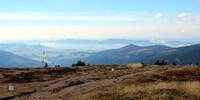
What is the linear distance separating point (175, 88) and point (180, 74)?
13.9 meters

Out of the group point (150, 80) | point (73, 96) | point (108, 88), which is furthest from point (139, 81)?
point (73, 96)

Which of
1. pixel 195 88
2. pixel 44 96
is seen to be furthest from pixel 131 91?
pixel 44 96

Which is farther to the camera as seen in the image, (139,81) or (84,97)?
(139,81)

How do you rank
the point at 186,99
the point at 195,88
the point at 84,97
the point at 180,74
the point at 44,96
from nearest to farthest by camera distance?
1. the point at 186,99
2. the point at 195,88
3. the point at 84,97
4. the point at 44,96
5. the point at 180,74

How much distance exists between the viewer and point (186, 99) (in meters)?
34.8

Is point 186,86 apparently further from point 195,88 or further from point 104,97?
point 104,97

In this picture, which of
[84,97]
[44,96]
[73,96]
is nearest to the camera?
[84,97]

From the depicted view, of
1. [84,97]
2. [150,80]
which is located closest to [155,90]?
[84,97]

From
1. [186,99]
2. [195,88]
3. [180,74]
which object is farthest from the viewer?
[180,74]

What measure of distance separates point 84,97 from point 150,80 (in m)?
10.8

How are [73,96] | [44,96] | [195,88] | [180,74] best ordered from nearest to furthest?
[195,88]
[73,96]
[44,96]
[180,74]

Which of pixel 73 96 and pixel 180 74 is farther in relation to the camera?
pixel 180 74

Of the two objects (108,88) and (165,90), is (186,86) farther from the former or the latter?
(108,88)

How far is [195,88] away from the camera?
126 feet
